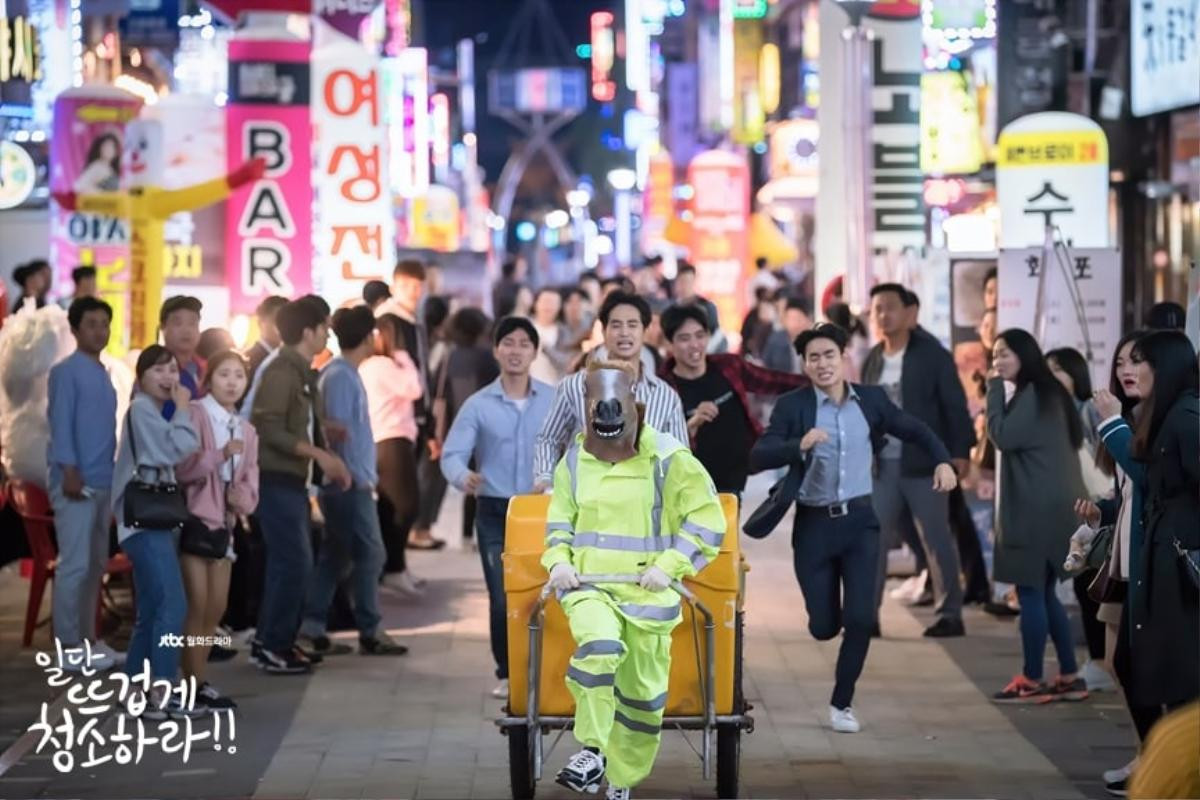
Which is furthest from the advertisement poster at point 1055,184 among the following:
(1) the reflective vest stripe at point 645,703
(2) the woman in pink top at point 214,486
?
(1) the reflective vest stripe at point 645,703

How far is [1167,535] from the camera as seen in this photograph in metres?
7.92

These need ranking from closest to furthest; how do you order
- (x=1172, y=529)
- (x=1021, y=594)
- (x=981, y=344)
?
(x=1172, y=529), (x=1021, y=594), (x=981, y=344)

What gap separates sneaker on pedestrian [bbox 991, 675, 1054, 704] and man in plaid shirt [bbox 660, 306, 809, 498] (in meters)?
1.62

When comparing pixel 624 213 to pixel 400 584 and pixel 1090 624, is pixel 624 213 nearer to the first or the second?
pixel 400 584

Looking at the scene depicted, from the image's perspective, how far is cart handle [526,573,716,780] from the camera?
793 centimetres

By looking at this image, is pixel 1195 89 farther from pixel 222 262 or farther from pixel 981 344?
pixel 222 262

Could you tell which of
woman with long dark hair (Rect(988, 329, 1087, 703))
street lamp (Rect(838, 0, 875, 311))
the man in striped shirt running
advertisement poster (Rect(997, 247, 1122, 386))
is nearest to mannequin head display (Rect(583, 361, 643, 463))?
the man in striped shirt running

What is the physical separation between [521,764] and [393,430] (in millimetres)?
6342

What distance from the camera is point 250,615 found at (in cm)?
1309

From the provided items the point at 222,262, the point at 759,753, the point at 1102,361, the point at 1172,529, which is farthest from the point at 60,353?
the point at 1172,529

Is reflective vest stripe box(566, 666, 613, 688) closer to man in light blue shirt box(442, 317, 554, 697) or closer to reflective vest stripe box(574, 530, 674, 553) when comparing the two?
reflective vest stripe box(574, 530, 674, 553)

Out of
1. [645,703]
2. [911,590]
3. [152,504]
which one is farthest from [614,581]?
[911,590]

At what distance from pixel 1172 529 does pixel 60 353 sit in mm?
6975

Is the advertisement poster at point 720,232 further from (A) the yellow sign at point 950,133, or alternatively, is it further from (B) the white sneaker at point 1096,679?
(B) the white sneaker at point 1096,679
